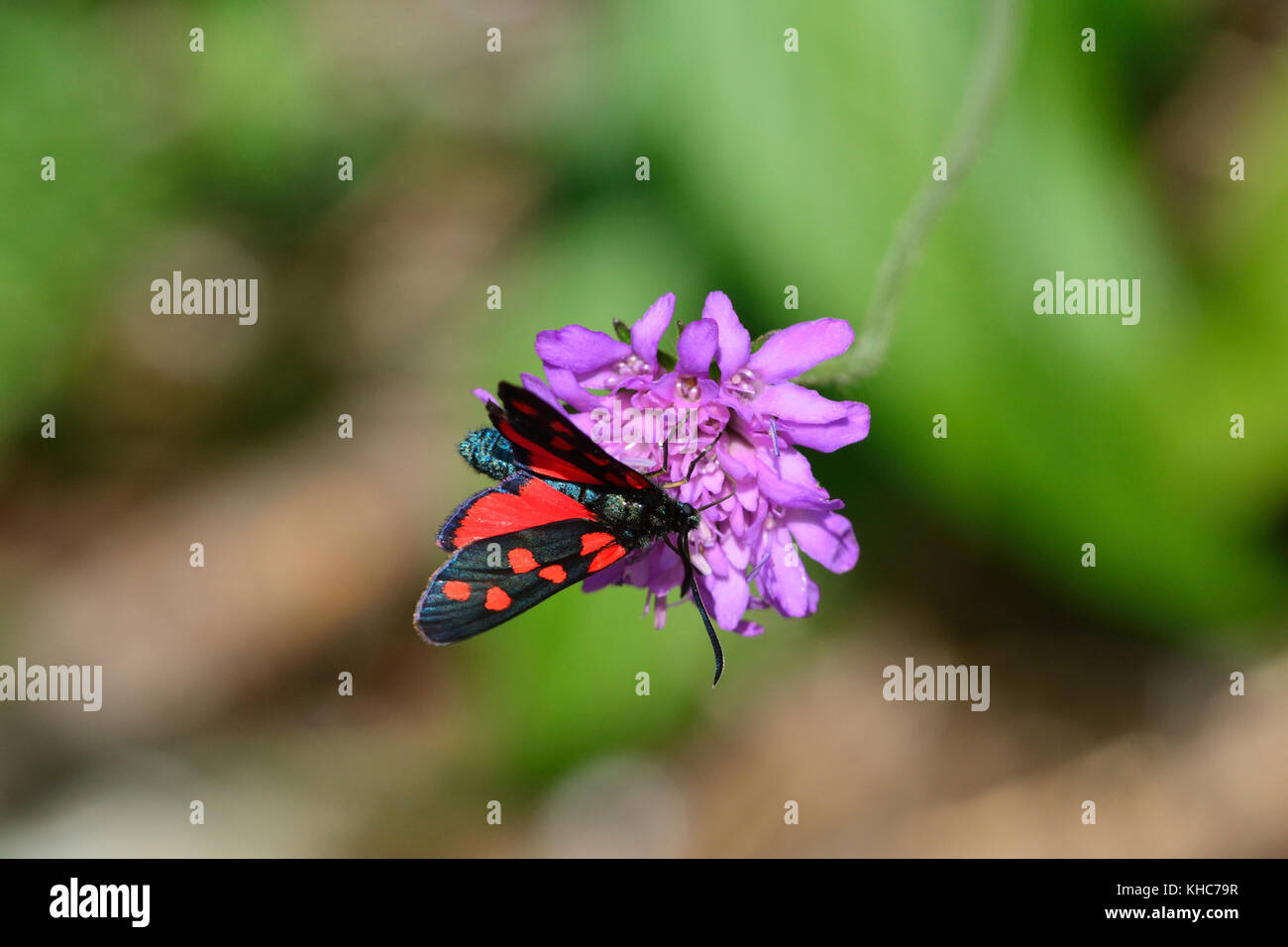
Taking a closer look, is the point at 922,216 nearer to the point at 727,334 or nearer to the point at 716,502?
the point at 727,334

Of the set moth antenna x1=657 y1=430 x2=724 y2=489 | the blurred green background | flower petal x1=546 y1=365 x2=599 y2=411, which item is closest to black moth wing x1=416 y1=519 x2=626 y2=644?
moth antenna x1=657 y1=430 x2=724 y2=489

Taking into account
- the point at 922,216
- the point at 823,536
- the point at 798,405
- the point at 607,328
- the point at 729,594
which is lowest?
the point at 729,594

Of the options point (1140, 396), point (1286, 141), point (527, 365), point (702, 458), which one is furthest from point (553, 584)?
point (1286, 141)

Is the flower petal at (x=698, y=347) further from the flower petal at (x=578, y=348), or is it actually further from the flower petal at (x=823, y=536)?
the flower petal at (x=823, y=536)

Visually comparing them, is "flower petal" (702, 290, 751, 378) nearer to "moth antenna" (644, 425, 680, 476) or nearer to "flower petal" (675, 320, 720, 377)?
"flower petal" (675, 320, 720, 377)

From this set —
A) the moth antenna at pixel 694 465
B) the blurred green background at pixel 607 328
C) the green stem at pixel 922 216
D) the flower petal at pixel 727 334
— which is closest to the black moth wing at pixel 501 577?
the moth antenna at pixel 694 465

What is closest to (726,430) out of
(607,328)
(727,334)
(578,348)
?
(727,334)
